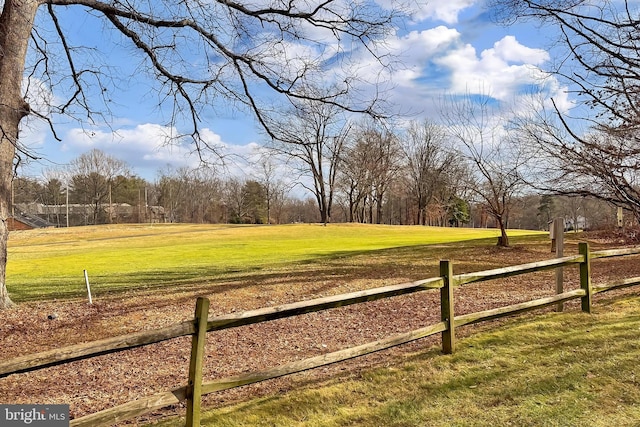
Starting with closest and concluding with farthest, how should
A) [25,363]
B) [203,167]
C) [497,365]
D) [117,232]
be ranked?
[25,363], [497,365], [203,167], [117,232]

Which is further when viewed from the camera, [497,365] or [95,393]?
[95,393]

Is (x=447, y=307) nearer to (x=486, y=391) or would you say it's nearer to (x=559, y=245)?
(x=486, y=391)

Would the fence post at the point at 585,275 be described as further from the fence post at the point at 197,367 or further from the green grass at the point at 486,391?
the fence post at the point at 197,367

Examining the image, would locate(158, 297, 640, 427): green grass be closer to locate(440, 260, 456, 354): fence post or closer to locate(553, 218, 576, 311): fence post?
locate(440, 260, 456, 354): fence post

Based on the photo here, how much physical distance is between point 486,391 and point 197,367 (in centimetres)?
299

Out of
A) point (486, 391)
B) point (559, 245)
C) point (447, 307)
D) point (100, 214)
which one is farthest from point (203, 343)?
point (100, 214)

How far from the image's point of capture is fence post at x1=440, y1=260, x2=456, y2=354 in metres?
5.56

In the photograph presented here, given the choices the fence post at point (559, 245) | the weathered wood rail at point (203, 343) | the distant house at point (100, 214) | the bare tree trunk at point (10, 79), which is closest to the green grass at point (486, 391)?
the weathered wood rail at point (203, 343)

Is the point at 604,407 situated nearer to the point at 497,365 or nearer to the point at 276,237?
the point at 497,365

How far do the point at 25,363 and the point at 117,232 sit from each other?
153 ft

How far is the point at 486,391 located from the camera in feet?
14.9

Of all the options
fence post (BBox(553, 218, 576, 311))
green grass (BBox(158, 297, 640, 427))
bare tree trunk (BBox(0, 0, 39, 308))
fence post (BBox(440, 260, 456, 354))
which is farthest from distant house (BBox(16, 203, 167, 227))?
green grass (BBox(158, 297, 640, 427))

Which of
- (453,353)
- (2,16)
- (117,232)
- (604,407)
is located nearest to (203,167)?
(2,16)

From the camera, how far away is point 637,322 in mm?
6516
